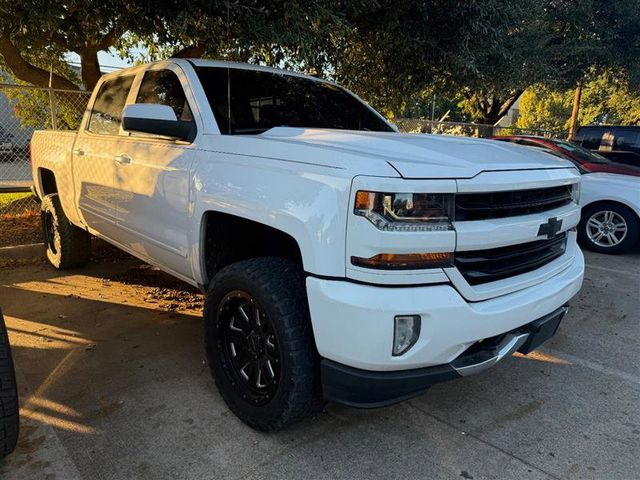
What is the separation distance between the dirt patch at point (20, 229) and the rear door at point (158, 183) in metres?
3.19

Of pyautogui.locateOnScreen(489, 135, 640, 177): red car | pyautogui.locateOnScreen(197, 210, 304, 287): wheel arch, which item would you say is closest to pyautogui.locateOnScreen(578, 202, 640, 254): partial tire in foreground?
pyautogui.locateOnScreen(489, 135, 640, 177): red car

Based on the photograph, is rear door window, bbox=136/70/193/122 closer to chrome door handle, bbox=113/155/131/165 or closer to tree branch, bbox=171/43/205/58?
chrome door handle, bbox=113/155/131/165

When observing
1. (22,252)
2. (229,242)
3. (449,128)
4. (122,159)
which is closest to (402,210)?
(229,242)

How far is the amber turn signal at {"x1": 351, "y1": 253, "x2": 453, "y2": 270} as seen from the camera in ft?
6.37

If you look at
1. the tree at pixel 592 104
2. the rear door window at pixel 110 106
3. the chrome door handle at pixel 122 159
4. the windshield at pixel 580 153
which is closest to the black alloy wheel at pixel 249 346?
the chrome door handle at pixel 122 159

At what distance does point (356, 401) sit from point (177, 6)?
4.02m

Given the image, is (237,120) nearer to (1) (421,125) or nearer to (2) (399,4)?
(2) (399,4)

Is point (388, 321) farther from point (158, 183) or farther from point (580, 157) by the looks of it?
point (580, 157)

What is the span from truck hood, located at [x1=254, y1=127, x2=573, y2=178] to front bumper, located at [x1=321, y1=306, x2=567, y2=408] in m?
0.82

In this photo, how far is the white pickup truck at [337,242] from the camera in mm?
1956

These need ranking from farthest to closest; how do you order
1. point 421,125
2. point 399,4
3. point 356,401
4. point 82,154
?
point 421,125 → point 399,4 → point 82,154 → point 356,401

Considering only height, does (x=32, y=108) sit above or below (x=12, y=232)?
above

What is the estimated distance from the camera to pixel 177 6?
4.48 metres

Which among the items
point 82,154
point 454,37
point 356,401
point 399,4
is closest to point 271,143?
point 356,401
